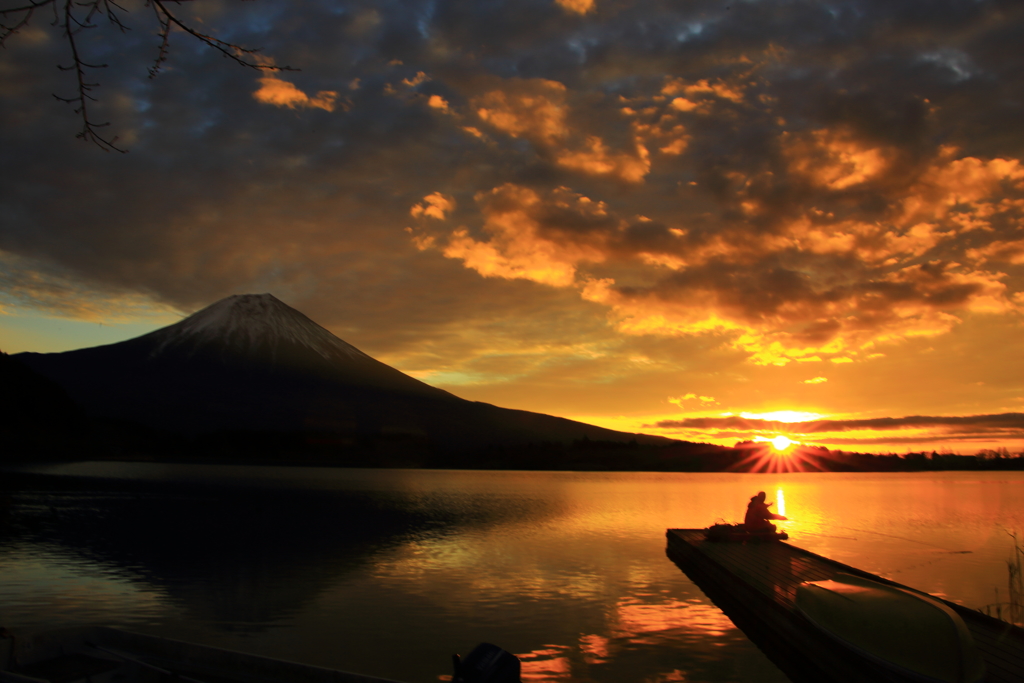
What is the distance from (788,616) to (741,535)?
1167cm

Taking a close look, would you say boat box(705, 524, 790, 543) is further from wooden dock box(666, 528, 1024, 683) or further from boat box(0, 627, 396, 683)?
boat box(0, 627, 396, 683)

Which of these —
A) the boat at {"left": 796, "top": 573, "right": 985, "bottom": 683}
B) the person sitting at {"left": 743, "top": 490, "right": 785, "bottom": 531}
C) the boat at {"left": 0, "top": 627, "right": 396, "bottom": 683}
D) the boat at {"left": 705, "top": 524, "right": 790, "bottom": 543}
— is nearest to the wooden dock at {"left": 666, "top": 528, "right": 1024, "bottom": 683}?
the boat at {"left": 796, "top": 573, "right": 985, "bottom": 683}

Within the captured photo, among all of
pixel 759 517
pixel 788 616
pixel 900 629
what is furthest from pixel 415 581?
pixel 900 629

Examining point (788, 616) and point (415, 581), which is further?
point (415, 581)

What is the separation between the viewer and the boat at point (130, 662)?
9203 mm

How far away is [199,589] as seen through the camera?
19688 millimetres

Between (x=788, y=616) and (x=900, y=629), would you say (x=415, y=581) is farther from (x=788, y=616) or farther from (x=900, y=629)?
(x=900, y=629)

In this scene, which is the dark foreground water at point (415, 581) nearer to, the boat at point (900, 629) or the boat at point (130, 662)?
the boat at point (900, 629)

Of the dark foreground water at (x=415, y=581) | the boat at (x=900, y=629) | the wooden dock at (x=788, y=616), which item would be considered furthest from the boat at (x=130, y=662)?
the wooden dock at (x=788, y=616)

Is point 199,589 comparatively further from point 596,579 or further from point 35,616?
point 596,579

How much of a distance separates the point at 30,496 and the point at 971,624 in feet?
186

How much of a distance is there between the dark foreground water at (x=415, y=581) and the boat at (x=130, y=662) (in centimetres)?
334

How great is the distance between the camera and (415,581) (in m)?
22.0

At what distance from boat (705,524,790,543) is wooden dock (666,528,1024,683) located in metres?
0.47
